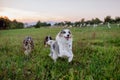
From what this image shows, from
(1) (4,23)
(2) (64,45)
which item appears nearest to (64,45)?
(2) (64,45)

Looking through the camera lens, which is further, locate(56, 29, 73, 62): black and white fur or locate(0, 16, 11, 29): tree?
locate(0, 16, 11, 29): tree

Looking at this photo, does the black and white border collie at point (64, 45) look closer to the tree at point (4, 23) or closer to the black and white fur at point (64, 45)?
the black and white fur at point (64, 45)

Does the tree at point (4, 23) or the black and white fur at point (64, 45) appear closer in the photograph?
the black and white fur at point (64, 45)

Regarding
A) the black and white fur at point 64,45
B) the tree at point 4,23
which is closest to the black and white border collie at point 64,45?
the black and white fur at point 64,45

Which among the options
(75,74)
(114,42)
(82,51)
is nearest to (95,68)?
(75,74)

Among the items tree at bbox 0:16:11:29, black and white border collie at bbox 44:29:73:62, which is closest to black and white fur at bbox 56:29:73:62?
black and white border collie at bbox 44:29:73:62

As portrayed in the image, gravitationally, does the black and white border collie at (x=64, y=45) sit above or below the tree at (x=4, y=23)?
above

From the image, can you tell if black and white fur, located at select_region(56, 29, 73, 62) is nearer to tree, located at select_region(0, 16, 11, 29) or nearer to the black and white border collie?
the black and white border collie

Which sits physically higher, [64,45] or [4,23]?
[64,45]

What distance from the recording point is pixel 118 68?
26.0 feet

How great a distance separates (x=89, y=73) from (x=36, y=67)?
62.1 inches

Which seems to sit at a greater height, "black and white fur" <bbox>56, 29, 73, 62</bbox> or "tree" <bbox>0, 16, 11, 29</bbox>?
"black and white fur" <bbox>56, 29, 73, 62</bbox>

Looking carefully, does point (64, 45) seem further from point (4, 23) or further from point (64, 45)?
point (4, 23)

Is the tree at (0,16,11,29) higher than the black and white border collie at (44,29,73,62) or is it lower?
lower
